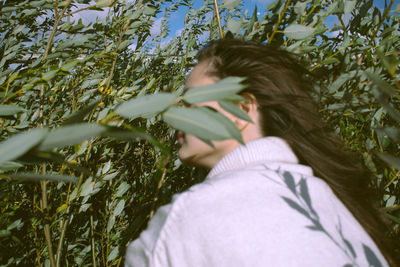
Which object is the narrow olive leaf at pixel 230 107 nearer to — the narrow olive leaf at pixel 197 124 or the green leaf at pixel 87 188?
the narrow olive leaf at pixel 197 124

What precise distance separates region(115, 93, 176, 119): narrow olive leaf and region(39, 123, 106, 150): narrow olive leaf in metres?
0.06

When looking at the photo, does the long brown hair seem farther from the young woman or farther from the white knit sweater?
the white knit sweater

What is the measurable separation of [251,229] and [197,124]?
1.04ft

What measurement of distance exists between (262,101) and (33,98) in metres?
1.25

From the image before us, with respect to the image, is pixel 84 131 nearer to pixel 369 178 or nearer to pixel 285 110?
pixel 285 110

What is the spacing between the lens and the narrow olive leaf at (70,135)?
1.05ft

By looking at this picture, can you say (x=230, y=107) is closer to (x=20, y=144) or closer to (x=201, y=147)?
(x=20, y=144)

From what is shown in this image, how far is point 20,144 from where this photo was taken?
316 mm

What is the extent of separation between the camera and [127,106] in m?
0.40

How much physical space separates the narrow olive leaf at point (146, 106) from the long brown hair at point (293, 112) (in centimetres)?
67

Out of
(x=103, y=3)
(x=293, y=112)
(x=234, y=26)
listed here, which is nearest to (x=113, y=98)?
(x=103, y=3)

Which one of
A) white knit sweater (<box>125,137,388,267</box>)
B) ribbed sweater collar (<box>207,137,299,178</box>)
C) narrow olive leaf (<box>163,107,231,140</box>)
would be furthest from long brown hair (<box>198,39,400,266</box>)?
narrow olive leaf (<box>163,107,231,140</box>)

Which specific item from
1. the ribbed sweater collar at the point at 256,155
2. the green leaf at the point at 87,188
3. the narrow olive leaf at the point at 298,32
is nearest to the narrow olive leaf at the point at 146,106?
the ribbed sweater collar at the point at 256,155

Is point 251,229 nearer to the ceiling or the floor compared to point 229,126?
nearer to the floor
